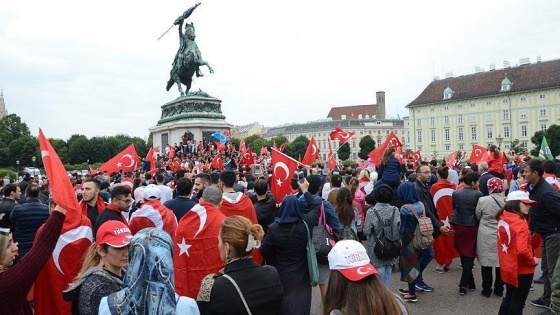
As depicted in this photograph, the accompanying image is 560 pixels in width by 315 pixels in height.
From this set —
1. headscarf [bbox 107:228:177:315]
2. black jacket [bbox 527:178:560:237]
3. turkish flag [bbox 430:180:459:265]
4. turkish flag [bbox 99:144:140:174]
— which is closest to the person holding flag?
black jacket [bbox 527:178:560:237]

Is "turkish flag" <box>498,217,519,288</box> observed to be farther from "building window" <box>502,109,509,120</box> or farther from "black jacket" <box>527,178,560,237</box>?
"building window" <box>502,109,509,120</box>

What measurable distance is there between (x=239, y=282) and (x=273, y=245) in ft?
7.04

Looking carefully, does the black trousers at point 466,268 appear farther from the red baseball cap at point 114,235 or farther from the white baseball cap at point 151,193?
the red baseball cap at point 114,235

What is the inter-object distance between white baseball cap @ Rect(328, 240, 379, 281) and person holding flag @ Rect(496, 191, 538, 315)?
12.1 feet

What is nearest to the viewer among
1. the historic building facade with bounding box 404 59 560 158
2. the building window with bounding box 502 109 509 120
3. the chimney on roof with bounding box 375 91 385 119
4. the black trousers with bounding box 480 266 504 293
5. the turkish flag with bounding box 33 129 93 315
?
the turkish flag with bounding box 33 129 93 315

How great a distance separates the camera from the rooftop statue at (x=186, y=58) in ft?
125

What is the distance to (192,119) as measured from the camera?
121ft

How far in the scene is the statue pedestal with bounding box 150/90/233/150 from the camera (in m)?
36.6

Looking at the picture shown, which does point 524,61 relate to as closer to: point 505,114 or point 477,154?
point 505,114

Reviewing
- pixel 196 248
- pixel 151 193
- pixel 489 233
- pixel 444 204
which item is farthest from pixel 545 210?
pixel 151 193

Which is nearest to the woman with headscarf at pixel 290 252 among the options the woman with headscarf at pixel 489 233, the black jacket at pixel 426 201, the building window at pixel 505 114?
the black jacket at pixel 426 201

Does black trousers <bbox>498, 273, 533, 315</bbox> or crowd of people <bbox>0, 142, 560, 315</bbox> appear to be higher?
crowd of people <bbox>0, 142, 560, 315</bbox>

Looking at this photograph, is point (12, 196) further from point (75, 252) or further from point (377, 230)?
point (377, 230)

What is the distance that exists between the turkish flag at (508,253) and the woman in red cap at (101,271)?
4514mm
